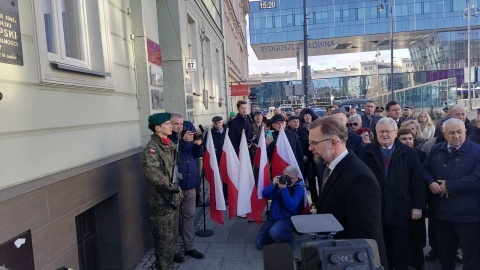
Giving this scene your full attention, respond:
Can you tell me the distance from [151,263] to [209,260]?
2.53 ft

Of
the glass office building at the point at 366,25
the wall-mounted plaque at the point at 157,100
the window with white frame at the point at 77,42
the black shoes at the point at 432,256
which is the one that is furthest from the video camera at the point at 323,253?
the glass office building at the point at 366,25

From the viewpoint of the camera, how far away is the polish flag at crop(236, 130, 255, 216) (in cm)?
619

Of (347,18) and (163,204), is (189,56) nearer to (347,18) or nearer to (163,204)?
(163,204)

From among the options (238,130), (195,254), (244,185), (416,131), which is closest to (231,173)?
(244,185)

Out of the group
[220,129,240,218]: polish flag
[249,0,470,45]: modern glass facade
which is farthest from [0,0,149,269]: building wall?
[249,0,470,45]: modern glass facade

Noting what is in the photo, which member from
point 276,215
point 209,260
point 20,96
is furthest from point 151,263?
point 20,96

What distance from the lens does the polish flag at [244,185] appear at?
6.19 metres

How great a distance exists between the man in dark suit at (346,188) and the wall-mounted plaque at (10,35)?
2.18m

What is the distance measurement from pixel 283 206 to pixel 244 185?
0.91 metres

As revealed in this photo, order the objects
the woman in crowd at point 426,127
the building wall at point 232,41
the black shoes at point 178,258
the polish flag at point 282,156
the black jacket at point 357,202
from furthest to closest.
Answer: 1. the building wall at point 232,41
2. the woman in crowd at point 426,127
3. the polish flag at point 282,156
4. the black shoes at point 178,258
5. the black jacket at point 357,202

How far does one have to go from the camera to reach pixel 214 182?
20.2 feet

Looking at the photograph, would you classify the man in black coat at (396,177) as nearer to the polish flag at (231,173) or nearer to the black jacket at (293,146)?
the polish flag at (231,173)

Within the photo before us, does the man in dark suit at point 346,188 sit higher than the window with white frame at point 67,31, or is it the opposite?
the window with white frame at point 67,31

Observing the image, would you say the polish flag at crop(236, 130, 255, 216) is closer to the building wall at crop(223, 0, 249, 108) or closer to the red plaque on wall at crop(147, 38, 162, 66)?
the red plaque on wall at crop(147, 38, 162, 66)
